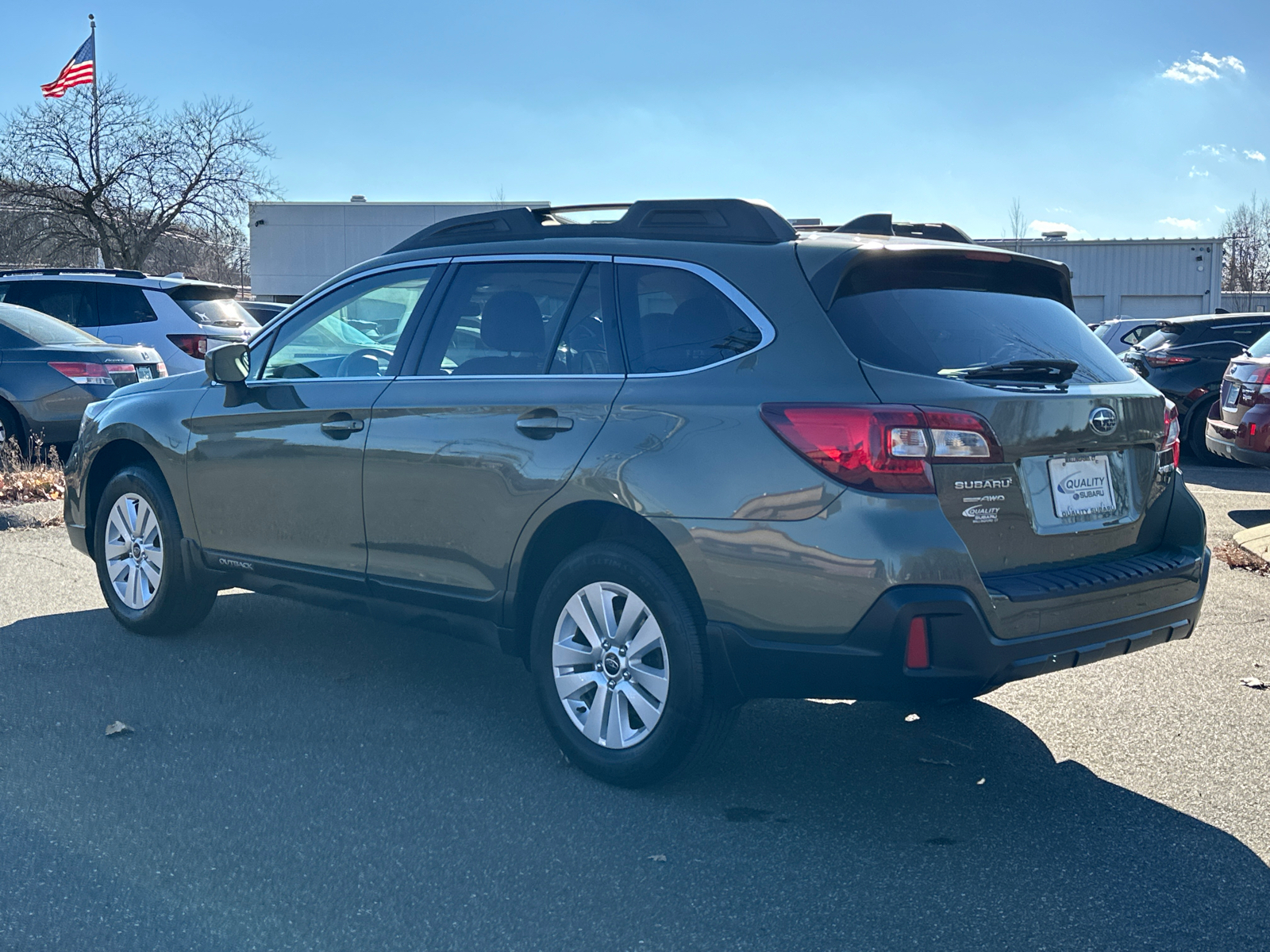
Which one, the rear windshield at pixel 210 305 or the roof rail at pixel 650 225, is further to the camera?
the rear windshield at pixel 210 305

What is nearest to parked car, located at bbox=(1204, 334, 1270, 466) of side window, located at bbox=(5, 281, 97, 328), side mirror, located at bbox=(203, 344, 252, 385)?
side mirror, located at bbox=(203, 344, 252, 385)

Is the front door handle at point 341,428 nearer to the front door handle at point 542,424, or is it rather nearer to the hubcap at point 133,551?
the front door handle at point 542,424

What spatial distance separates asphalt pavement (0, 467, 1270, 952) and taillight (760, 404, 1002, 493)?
3.51 feet

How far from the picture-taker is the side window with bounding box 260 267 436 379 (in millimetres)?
4895

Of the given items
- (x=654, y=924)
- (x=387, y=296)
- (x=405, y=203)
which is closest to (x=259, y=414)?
(x=387, y=296)

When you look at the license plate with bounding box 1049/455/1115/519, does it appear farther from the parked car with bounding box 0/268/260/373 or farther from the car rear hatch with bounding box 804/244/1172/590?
the parked car with bounding box 0/268/260/373

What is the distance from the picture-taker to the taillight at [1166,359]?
553 inches

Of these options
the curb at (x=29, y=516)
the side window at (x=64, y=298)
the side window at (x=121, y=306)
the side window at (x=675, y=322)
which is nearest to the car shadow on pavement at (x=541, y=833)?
the side window at (x=675, y=322)

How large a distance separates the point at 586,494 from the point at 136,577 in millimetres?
2887

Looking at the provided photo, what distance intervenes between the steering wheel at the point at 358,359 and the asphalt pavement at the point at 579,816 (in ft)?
4.20

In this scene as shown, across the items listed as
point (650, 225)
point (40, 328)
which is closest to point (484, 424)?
point (650, 225)

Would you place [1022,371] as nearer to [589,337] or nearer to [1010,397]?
[1010,397]

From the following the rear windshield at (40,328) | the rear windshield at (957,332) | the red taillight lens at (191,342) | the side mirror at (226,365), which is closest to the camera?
the rear windshield at (957,332)

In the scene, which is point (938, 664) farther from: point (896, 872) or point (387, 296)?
point (387, 296)
